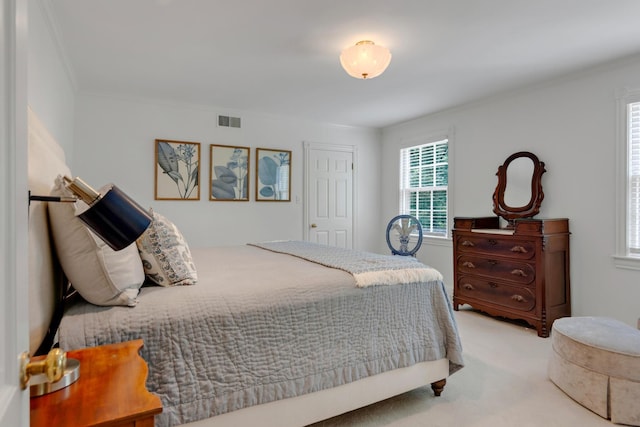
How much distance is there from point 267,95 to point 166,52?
1.31 meters

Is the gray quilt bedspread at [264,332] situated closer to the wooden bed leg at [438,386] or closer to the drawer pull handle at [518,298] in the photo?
the wooden bed leg at [438,386]

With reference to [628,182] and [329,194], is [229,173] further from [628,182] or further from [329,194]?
[628,182]

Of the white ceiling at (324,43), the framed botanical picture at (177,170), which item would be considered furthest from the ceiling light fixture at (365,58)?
the framed botanical picture at (177,170)

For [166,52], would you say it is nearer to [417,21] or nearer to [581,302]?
[417,21]

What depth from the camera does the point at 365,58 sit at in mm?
2594

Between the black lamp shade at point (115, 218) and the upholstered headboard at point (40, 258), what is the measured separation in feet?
1.34

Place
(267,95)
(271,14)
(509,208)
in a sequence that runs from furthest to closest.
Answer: (267,95) < (509,208) < (271,14)

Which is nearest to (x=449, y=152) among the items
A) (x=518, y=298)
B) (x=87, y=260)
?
(x=518, y=298)

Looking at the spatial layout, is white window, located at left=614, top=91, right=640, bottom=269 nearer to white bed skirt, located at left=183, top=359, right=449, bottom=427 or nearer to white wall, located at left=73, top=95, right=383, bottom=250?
white bed skirt, located at left=183, top=359, right=449, bottom=427

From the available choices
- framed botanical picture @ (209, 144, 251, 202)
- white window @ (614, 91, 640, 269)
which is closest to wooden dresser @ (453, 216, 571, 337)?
white window @ (614, 91, 640, 269)

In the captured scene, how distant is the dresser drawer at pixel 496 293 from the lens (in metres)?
3.23

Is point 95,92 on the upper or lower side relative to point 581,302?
upper

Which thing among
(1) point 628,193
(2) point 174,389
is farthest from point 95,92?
(1) point 628,193

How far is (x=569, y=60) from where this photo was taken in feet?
10.0
